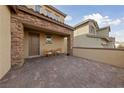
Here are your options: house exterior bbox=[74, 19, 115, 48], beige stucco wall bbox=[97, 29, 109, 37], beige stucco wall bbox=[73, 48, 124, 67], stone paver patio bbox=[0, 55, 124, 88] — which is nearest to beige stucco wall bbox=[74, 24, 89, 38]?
house exterior bbox=[74, 19, 115, 48]

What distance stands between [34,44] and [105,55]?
6024 millimetres

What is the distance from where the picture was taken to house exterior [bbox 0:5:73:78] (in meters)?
4.13

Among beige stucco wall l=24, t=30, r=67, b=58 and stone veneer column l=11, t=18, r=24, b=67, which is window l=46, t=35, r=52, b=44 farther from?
stone veneer column l=11, t=18, r=24, b=67

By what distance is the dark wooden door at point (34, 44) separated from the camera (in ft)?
27.7

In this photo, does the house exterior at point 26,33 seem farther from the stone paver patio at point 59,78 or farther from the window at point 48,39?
the stone paver patio at point 59,78

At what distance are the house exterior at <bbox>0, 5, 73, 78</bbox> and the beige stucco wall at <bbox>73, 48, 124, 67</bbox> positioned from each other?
181 centimetres

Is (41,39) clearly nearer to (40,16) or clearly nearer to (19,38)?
(40,16)

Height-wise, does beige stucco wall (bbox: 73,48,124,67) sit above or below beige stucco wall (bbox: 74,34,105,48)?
below

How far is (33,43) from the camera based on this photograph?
28.6 ft

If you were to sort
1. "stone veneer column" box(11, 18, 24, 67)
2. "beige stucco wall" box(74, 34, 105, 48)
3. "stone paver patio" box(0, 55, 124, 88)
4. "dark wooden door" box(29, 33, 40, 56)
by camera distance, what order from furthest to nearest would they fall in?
"beige stucco wall" box(74, 34, 105, 48), "dark wooden door" box(29, 33, 40, 56), "stone veneer column" box(11, 18, 24, 67), "stone paver patio" box(0, 55, 124, 88)

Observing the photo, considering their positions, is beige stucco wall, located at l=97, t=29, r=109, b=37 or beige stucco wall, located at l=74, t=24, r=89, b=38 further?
beige stucco wall, located at l=97, t=29, r=109, b=37

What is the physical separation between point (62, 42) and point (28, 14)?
25.8 feet

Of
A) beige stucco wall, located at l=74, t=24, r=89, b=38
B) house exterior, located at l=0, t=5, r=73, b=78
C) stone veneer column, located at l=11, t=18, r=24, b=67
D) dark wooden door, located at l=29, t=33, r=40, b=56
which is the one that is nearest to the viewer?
house exterior, located at l=0, t=5, r=73, b=78
